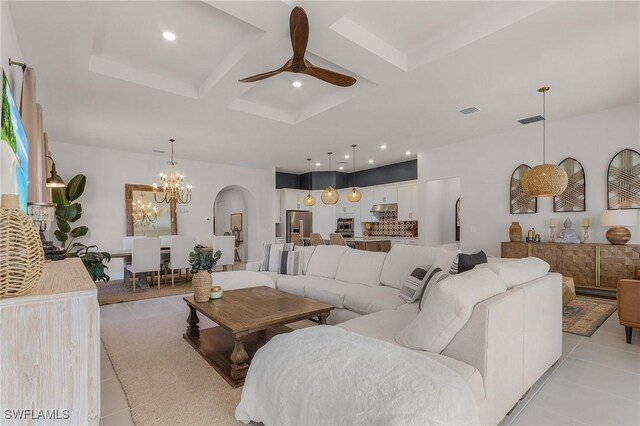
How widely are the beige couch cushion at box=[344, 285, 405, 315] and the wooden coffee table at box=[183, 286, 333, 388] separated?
0.42 m

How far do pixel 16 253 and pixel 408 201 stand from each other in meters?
7.97

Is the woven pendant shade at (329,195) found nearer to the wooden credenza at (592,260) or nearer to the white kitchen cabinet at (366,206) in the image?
the white kitchen cabinet at (366,206)

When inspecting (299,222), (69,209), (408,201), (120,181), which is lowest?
(299,222)

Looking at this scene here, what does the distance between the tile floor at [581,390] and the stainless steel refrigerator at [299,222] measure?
695 cm

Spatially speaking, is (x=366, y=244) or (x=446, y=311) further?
(x=366, y=244)

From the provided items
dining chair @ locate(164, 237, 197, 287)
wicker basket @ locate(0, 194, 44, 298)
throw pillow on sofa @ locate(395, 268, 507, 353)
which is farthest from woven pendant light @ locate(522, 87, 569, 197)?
dining chair @ locate(164, 237, 197, 287)

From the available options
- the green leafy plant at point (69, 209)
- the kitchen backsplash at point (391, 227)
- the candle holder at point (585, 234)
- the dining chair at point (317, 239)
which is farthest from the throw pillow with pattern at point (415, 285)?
the kitchen backsplash at point (391, 227)

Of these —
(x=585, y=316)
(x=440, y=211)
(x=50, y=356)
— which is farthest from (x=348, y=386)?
(x=440, y=211)

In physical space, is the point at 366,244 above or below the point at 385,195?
below

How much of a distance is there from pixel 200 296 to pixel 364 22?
9.91 ft

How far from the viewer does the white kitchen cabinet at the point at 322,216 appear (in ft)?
32.5

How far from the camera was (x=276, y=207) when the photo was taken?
9.55 m

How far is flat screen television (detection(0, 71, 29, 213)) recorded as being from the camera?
60.4 inches

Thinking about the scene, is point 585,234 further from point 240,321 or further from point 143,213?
point 143,213
